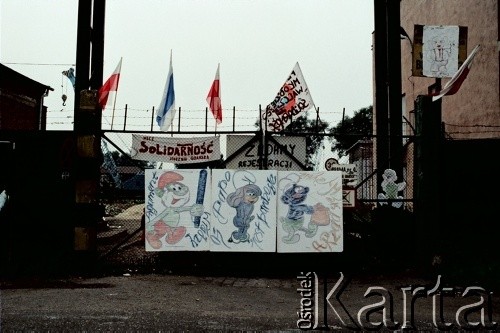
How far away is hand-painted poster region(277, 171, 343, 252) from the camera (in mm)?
9570

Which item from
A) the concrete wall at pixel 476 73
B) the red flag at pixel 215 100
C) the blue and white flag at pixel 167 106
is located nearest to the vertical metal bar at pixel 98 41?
the blue and white flag at pixel 167 106

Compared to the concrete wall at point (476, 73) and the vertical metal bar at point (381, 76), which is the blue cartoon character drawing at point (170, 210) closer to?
the vertical metal bar at point (381, 76)

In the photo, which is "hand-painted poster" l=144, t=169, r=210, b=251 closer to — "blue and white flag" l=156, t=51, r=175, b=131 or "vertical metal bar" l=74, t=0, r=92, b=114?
"blue and white flag" l=156, t=51, r=175, b=131

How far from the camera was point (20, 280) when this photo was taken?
9180 millimetres

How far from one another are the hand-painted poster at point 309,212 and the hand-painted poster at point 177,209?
126cm

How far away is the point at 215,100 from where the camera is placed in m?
11.9

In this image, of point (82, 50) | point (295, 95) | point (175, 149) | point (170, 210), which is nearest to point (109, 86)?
point (82, 50)

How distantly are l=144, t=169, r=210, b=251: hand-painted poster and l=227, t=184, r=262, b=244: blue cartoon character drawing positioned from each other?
1.42 feet

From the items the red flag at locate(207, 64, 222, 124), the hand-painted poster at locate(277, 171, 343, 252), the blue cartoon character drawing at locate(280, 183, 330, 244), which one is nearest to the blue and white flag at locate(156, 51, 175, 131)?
the red flag at locate(207, 64, 222, 124)

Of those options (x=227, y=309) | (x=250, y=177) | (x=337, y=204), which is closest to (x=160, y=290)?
(x=227, y=309)

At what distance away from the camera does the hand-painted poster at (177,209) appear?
9516mm

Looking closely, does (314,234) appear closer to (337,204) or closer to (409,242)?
(337,204)

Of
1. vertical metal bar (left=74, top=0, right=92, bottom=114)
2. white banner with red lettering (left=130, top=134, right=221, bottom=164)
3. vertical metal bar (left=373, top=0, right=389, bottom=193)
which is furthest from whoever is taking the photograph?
vertical metal bar (left=373, top=0, right=389, bottom=193)

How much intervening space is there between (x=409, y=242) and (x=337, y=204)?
144cm
